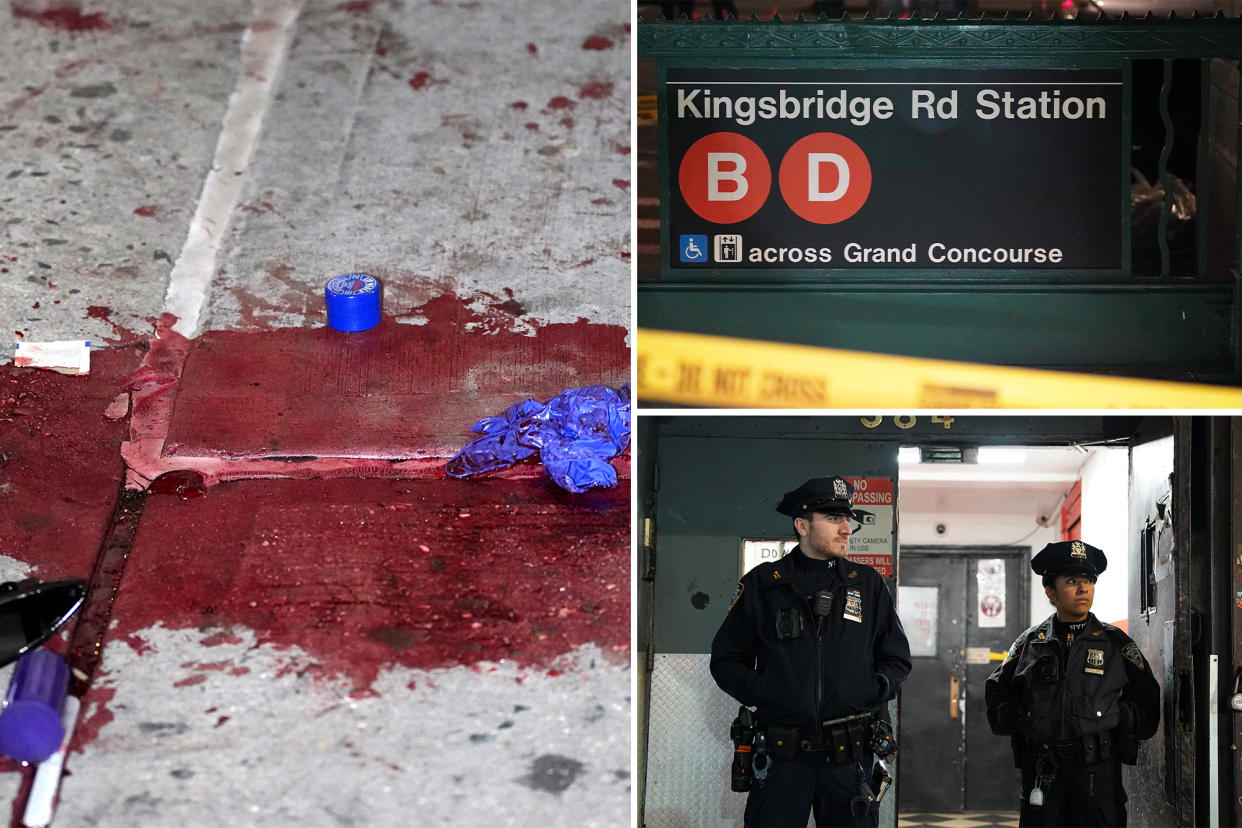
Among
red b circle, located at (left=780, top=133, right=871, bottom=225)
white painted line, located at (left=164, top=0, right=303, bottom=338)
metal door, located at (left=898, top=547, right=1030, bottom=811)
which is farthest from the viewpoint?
metal door, located at (left=898, top=547, right=1030, bottom=811)

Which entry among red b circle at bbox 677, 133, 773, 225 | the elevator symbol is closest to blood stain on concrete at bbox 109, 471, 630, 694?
the elevator symbol

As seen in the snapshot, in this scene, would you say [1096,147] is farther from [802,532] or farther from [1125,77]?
[802,532]

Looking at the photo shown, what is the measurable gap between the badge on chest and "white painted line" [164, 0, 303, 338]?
2705mm

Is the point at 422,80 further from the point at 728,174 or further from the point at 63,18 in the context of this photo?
the point at 728,174

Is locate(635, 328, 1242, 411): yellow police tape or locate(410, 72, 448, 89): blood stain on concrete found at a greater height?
locate(410, 72, 448, 89): blood stain on concrete

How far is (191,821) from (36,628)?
33.9 inches

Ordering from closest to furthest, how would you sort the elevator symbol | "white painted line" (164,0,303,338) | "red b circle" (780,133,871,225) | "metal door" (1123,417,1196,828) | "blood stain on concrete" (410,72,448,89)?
"red b circle" (780,133,871,225), the elevator symbol, "metal door" (1123,417,1196,828), "white painted line" (164,0,303,338), "blood stain on concrete" (410,72,448,89)

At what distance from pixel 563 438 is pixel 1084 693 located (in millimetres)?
1789

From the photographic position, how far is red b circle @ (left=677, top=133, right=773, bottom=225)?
3561 millimetres

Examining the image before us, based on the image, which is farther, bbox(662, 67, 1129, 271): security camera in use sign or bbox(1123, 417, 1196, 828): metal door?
bbox(1123, 417, 1196, 828): metal door

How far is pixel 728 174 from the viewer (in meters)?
3.58

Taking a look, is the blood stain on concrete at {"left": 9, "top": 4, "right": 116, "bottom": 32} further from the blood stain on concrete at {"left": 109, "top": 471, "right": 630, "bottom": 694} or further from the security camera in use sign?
the security camera in use sign

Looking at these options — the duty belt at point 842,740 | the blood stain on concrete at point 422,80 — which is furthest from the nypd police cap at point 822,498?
the blood stain on concrete at point 422,80

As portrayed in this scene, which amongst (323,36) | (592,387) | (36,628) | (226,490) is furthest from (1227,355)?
(323,36)
